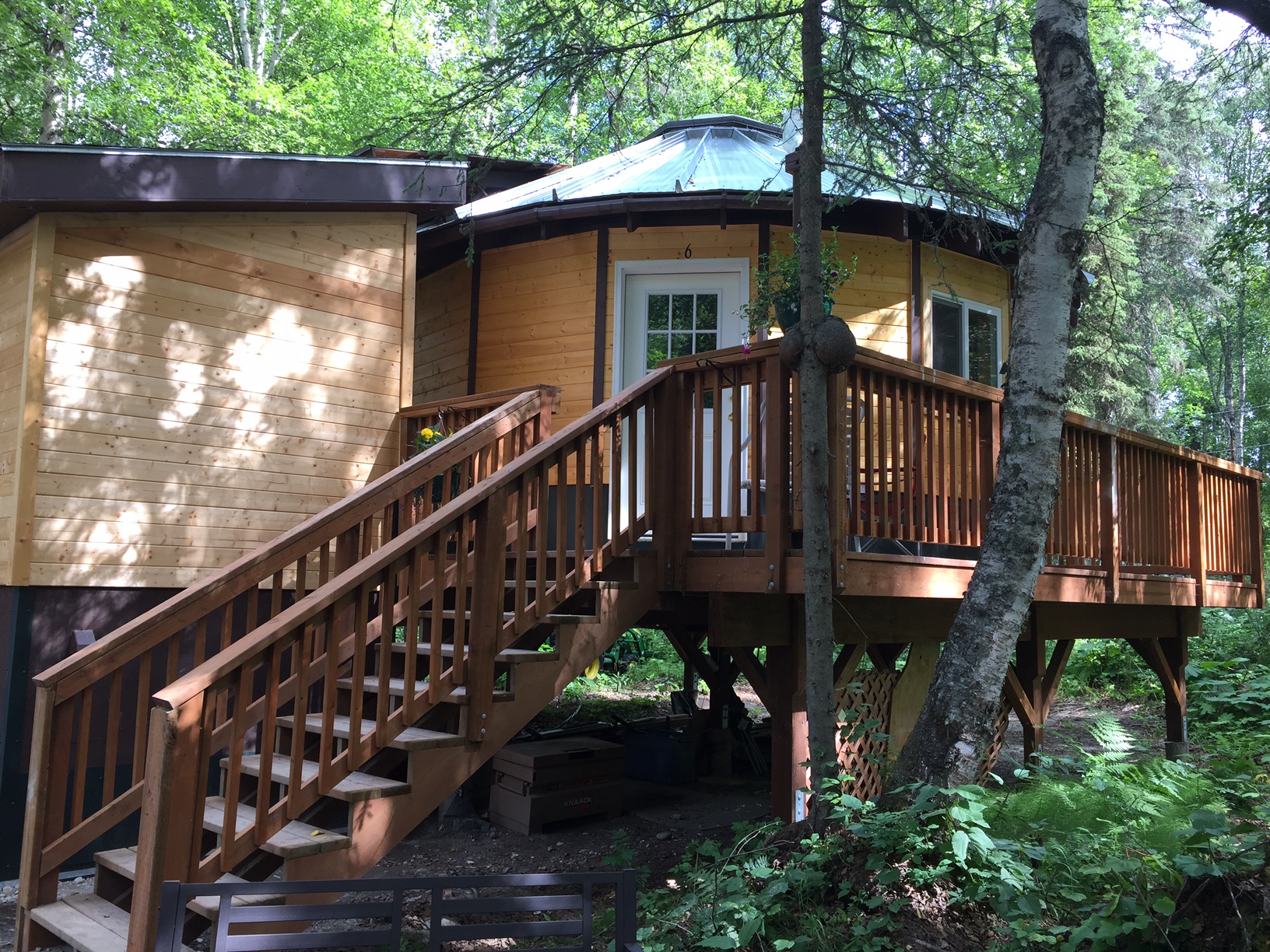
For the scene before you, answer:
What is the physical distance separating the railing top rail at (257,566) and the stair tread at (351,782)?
30.2 inches

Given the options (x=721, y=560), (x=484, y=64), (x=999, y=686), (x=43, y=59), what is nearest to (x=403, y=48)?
(x=43, y=59)

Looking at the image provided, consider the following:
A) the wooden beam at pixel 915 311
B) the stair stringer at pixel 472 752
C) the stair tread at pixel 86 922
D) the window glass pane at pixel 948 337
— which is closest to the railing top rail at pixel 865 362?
the stair stringer at pixel 472 752

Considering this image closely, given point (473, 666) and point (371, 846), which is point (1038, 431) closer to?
point (473, 666)

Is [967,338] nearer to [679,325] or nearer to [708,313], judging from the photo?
[708,313]

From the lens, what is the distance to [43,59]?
12.8 meters

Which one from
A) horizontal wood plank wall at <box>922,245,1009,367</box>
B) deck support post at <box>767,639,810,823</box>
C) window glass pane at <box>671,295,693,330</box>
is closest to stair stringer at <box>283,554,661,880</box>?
deck support post at <box>767,639,810,823</box>

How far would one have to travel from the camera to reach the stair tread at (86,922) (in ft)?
11.1

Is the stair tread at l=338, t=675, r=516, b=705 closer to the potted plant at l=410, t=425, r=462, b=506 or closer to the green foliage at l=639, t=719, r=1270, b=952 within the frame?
the green foliage at l=639, t=719, r=1270, b=952

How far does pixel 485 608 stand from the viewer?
13.6ft

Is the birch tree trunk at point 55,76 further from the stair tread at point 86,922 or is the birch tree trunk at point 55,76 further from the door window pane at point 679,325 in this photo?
the stair tread at point 86,922

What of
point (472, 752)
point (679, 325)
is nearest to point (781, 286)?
point (679, 325)

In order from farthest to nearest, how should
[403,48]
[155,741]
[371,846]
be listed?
[403,48] < [371,846] < [155,741]

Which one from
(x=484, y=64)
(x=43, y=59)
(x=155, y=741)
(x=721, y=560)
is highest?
(x=43, y=59)

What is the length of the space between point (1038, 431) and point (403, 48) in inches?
831
